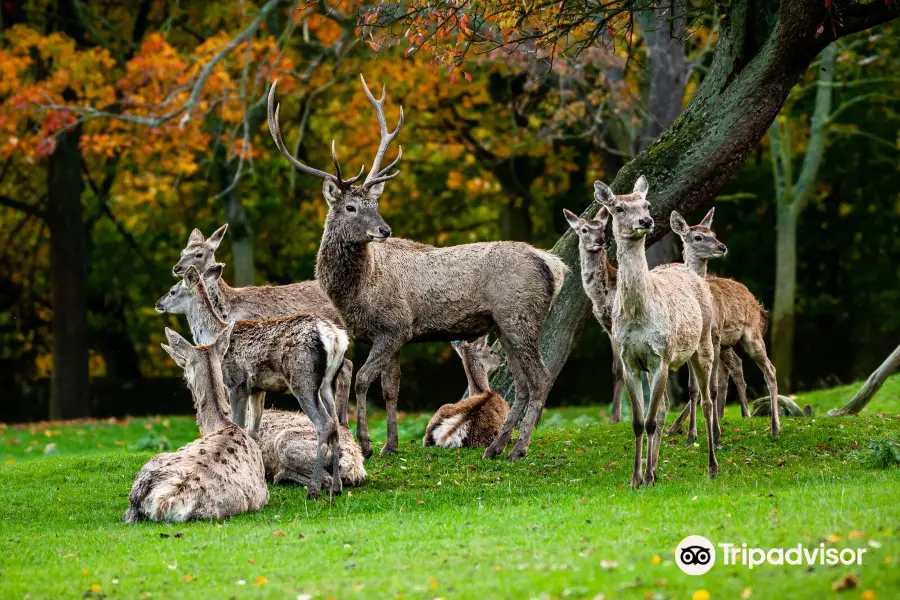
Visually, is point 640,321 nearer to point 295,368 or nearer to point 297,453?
point 295,368

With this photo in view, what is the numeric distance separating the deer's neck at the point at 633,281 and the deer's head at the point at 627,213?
0.09m

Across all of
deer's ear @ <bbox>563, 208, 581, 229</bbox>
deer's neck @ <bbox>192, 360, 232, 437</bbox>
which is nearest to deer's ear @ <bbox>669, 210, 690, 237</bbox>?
deer's ear @ <bbox>563, 208, 581, 229</bbox>

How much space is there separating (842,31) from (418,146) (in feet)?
48.6

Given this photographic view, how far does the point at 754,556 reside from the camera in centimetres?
577

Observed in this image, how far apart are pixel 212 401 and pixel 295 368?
2.15ft

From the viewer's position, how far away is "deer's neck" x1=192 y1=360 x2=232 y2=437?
8766 mm

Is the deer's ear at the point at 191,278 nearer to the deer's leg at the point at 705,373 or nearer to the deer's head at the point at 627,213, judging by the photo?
the deer's head at the point at 627,213

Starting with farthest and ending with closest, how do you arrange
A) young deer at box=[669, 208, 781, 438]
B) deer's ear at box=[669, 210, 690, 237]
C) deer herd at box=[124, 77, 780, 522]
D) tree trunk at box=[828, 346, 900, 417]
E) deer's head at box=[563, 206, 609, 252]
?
tree trunk at box=[828, 346, 900, 417]
deer's ear at box=[669, 210, 690, 237]
young deer at box=[669, 208, 781, 438]
deer's head at box=[563, 206, 609, 252]
deer herd at box=[124, 77, 780, 522]

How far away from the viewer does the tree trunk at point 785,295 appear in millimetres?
21172

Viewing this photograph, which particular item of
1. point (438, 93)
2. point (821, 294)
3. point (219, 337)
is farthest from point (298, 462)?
point (821, 294)

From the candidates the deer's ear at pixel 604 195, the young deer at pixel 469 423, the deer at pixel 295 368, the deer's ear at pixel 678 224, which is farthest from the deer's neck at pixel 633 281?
the young deer at pixel 469 423

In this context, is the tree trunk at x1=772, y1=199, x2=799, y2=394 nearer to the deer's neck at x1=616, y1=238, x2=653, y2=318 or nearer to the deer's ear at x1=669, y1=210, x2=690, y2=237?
the deer's ear at x1=669, y1=210, x2=690, y2=237

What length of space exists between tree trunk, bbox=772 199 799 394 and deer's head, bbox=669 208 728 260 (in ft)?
34.9

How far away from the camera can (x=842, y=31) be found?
429 inches
